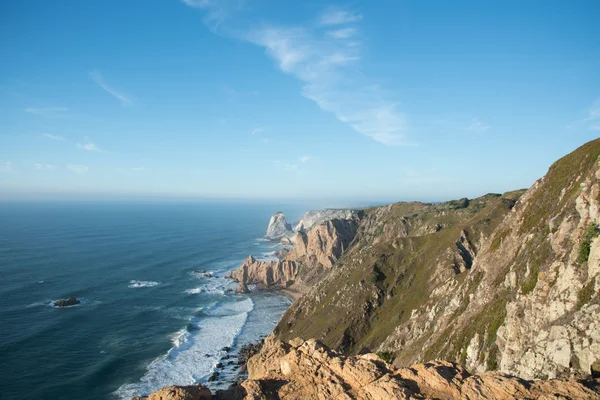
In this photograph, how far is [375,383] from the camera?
1436 cm

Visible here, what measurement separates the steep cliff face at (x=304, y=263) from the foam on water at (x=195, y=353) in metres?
28.0

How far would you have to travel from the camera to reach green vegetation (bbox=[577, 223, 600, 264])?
27.4 metres

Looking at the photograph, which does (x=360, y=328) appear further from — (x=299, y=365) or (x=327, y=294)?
(x=299, y=365)

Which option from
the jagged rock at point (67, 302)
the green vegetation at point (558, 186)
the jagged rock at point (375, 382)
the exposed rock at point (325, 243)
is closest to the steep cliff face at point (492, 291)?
the green vegetation at point (558, 186)

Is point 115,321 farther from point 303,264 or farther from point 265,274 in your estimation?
point 303,264

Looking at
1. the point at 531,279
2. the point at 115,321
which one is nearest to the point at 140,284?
the point at 115,321

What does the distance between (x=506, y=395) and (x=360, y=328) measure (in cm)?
7094

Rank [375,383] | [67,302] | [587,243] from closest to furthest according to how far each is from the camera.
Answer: [375,383], [587,243], [67,302]

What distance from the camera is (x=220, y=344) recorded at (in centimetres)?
8506

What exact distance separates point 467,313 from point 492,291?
15.2 feet

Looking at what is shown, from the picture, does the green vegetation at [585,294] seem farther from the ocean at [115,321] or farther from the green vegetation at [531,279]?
the ocean at [115,321]

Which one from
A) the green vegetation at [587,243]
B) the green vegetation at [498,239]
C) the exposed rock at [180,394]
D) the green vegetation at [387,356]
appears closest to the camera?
the exposed rock at [180,394]

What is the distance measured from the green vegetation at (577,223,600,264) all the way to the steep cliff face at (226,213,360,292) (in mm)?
111584

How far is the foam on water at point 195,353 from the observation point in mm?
64250
